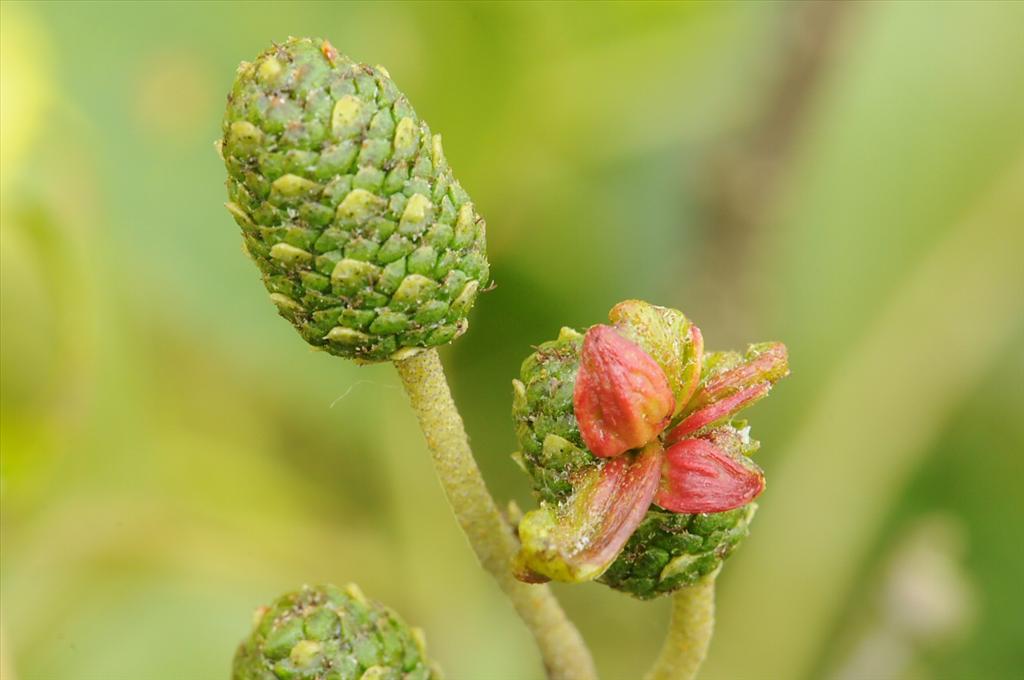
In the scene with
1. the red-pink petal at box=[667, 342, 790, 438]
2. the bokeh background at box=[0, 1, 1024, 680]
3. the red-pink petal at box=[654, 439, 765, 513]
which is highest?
the red-pink petal at box=[667, 342, 790, 438]

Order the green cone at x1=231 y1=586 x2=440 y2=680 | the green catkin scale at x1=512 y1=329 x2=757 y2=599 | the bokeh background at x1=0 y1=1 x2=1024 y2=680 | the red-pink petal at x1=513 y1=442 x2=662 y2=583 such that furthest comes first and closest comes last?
the bokeh background at x1=0 y1=1 x2=1024 y2=680 < the green cone at x1=231 y1=586 x2=440 y2=680 < the green catkin scale at x1=512 y1=329 x2=757 y2=599 < the red-pink petal at x1=513 y1=442 x2=662 y2=583

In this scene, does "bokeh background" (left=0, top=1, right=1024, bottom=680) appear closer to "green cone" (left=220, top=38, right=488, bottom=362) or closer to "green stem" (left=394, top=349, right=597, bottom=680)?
"green stem" (left=394, top=349, right=597, bottom=680)

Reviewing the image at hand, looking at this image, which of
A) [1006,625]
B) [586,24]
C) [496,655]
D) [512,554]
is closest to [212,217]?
[586,24]

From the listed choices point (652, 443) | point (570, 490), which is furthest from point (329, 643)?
point (652, 443)

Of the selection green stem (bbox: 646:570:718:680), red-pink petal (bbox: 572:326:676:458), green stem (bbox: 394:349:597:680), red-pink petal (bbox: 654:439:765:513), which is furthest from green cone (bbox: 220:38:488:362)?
green stem (bbox: 646:570:718:680)

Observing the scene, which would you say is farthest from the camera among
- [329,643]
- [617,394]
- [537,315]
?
[537,315]

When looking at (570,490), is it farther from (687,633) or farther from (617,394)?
(687,633)

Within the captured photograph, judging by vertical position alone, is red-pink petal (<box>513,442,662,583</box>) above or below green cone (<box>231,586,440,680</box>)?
above

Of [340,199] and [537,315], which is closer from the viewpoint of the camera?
[340,199]
